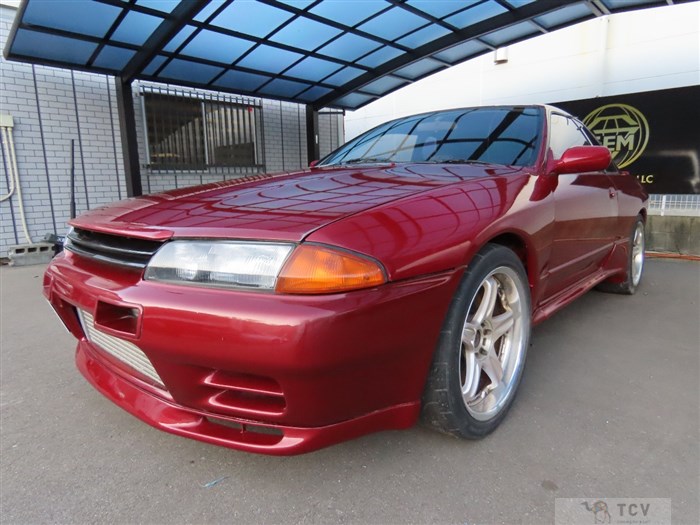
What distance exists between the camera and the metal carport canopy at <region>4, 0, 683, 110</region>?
4.53 m

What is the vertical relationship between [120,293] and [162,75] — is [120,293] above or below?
below

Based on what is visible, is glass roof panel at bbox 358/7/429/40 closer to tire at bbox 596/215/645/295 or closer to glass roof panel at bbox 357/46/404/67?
glass roof panel at bbox 357/46/404/67

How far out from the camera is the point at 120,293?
1.38 metres

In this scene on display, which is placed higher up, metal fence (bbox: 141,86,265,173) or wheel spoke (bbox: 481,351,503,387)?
metal fence (bbox: 141,86,265,173)

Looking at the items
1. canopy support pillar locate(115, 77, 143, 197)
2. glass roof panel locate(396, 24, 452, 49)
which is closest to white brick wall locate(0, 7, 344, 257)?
canopy support pillar locate(115, 77, 143, 197)

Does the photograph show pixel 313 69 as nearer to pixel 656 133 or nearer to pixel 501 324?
pixel 656 133

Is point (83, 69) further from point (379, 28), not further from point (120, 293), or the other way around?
point (120, 293)

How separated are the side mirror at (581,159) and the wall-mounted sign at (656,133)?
456cm

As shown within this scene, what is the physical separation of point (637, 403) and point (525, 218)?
1066 millimetres

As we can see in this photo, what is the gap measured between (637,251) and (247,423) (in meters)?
4.05

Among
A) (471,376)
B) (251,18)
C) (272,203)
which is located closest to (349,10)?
(251,18)

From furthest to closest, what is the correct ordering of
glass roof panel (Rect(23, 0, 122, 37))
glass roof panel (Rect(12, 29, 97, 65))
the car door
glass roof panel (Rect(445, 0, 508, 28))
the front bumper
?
1. glass roof panel (Rect(445, 0, 508, 28))
2. glass roof panel (Rect(12, 29, 97, 65))
3. glass roof panel (Rect(23, 0, 122, 37))
4. the car door
5. the front bumper

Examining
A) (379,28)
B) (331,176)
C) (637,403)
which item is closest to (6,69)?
(379,28)

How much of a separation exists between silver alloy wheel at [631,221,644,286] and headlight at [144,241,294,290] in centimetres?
367
